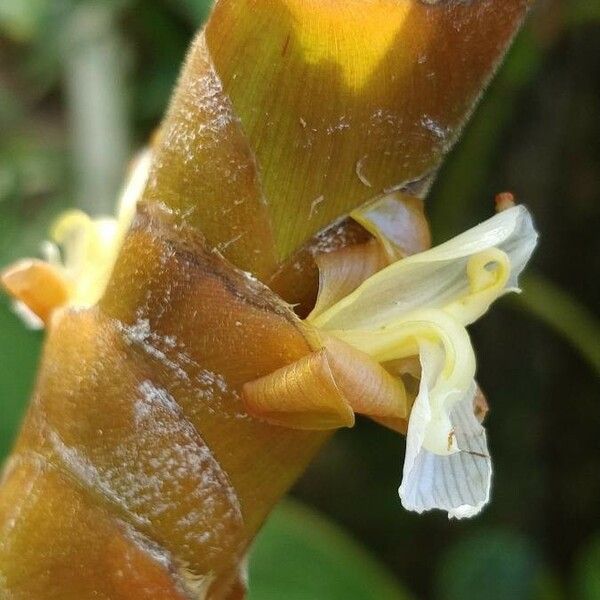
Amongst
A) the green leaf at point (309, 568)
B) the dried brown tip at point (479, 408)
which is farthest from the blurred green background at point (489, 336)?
the dried brown tip at point (479, 408)

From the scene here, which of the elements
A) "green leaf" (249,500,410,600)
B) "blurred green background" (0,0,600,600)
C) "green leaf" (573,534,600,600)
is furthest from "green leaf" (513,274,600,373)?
"green leaf" (249,500,410,600)

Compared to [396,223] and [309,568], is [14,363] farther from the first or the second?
[396,223]

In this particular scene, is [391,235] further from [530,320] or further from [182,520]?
[530,320]

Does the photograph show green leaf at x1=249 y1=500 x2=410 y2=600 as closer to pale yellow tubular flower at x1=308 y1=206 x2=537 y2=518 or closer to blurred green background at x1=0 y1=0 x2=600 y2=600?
blurred green background at x1=0 y1=0 x2=600 y2=600

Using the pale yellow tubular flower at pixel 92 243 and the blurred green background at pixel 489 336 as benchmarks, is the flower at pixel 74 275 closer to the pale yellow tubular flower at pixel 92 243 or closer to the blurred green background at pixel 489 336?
the pale yellow tubular flower at pixel 92 243

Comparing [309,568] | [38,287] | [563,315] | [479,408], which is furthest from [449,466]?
[563,315]

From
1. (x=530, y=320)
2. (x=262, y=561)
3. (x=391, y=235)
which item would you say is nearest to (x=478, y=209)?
(x=530, y=320)
